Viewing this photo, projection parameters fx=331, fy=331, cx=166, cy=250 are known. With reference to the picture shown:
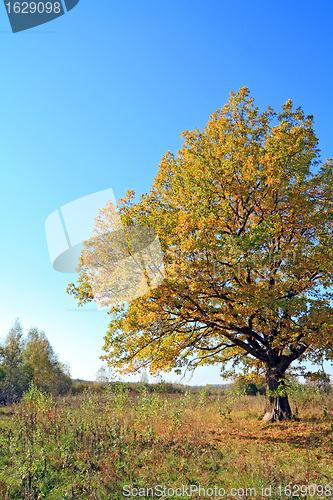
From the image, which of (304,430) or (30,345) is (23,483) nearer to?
(304,430)

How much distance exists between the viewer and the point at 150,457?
953 centimetres

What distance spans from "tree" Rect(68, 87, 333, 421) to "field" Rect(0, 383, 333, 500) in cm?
202

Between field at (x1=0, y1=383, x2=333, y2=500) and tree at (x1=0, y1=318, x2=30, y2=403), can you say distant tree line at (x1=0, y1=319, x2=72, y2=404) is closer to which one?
tree at (x1=0, y1=318, x2=30, y2=403)

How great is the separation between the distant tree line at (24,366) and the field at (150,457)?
2362cm

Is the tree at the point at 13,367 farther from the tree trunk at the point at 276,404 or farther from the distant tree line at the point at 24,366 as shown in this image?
the tree trunk at the point at 276,404

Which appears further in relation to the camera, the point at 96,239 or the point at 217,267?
the point at 96,239

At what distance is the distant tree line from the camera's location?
35406mm

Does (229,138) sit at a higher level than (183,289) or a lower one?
higher

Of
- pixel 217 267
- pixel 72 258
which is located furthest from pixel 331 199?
pixel 72 258

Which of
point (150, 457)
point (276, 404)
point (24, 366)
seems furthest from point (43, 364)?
point (150, 457)

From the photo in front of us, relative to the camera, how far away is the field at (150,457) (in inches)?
301

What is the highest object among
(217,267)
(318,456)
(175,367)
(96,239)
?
(96,239)

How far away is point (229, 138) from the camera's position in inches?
577

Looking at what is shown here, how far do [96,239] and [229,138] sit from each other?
7.41m
